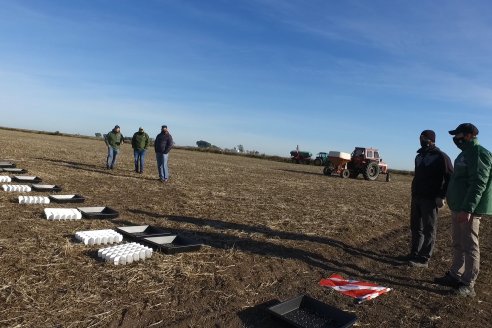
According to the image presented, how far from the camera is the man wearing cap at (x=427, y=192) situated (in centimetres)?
598

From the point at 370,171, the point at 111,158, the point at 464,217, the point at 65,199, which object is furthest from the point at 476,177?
the point at 370,171

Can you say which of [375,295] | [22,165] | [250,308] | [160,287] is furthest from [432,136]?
[22,165]

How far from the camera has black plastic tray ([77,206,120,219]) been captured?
284 inches

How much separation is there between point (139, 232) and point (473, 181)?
16.8ft

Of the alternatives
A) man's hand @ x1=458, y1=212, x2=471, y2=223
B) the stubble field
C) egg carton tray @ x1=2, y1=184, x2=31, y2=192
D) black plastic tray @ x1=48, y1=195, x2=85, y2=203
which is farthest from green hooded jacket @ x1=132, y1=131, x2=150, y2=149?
man's hand @ x1=458, y1=212, x2=471, y2=223

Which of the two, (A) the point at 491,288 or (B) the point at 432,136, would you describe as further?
(B) the point at 432,136

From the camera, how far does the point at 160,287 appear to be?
4.40 meters

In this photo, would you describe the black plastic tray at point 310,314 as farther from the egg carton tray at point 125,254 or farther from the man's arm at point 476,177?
the man's arm at point 476,177

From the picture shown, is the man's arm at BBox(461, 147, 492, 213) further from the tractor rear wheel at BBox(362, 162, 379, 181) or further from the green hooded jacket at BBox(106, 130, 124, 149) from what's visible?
the tractor rear wheel at BBox(362, 162, 379, 181)

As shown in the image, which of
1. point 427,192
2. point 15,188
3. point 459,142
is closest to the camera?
point 459,142

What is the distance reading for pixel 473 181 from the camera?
191 inches

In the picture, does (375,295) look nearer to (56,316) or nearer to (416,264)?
(416,264)

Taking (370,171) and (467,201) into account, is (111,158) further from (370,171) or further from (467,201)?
(370,171)

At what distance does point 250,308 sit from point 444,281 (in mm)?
3039
